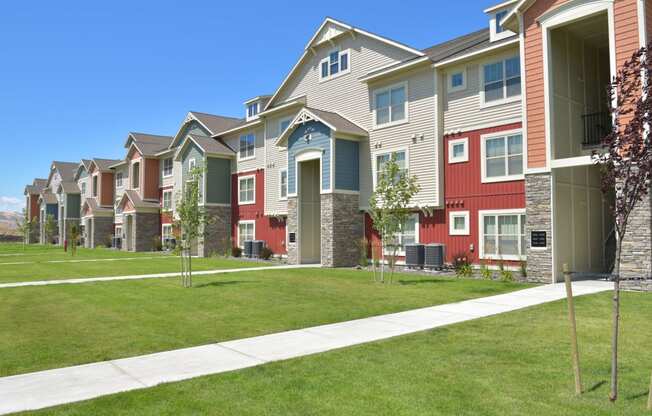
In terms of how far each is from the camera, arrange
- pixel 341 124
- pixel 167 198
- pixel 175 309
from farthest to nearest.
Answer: pixel 167 198 < pixel 341 124 < pixel 175 309

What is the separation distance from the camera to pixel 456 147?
21.0 metres

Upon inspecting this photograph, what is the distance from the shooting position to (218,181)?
117 feet

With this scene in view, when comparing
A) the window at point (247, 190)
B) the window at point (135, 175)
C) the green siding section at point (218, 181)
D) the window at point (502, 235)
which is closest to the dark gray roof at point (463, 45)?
the window at point (502, 235)

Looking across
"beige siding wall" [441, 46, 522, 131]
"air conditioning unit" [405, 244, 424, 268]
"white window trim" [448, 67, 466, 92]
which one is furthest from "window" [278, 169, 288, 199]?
"white window trim" [448, 67, 466, 92]

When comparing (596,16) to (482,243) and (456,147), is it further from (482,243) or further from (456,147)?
(482,243)

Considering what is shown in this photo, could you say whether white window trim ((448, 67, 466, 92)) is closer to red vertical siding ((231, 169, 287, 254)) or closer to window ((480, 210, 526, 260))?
window ((480, 210, 526, 260))

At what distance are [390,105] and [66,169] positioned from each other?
59.6 m

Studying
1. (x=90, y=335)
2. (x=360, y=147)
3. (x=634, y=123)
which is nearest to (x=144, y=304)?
(x=90, y=335)

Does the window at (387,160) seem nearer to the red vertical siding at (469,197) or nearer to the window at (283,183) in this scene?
the red vertical siding at (469,197)

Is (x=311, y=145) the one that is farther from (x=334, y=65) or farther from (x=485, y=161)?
(x=485, y=161)

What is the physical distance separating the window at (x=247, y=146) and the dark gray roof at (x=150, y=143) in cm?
1407

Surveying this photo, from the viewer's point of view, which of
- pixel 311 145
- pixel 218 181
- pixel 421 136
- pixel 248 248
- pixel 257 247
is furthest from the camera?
pixel 218 181

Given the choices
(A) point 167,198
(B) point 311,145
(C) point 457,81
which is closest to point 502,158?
(C) point 457,81

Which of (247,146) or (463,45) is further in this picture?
(247,146)
